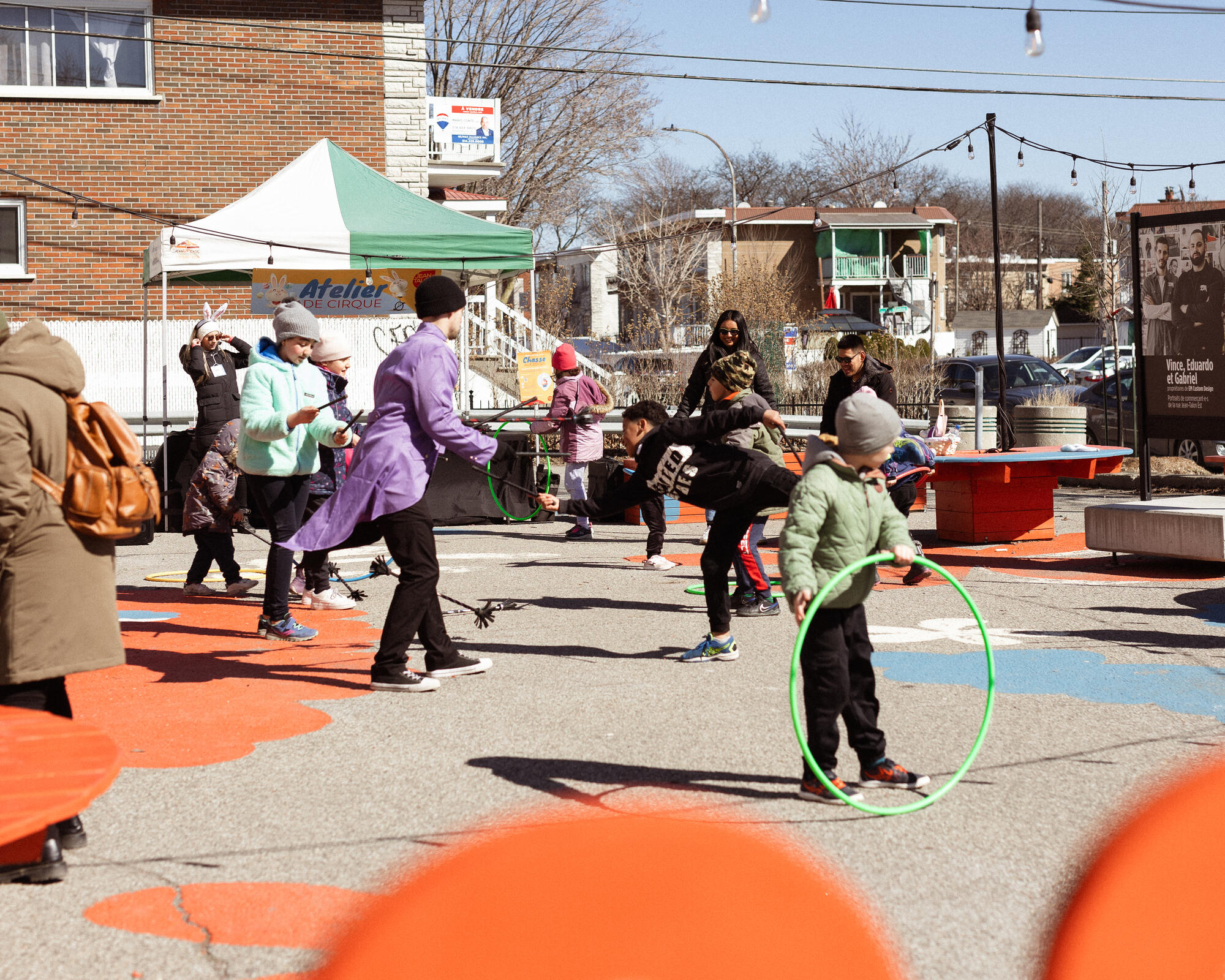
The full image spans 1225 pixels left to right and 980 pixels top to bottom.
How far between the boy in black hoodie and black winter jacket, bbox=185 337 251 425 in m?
4.79

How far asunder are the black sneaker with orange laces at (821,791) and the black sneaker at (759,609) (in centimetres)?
380

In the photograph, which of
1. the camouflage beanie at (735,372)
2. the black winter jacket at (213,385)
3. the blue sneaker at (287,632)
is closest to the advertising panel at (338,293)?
the black winter jacket at (213,385)

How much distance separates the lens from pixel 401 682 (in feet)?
21.6

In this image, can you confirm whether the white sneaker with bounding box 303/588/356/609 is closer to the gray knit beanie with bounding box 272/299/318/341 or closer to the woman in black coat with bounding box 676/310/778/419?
the gray knit beanie with bounding box 272/299/318/341

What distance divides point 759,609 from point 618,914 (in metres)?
7.44

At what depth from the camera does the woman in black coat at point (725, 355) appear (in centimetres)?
931

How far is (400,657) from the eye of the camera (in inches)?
259

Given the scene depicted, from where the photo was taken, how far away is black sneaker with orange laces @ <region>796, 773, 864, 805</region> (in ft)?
15.5

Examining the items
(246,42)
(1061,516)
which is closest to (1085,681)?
(1061,516)

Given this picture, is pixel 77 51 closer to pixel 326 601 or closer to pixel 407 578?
pixel 326 601

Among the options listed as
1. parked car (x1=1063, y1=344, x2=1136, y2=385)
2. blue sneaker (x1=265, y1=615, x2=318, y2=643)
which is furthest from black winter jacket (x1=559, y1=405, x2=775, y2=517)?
parked car (x1=1063, y1=344, x2=1136, y2=385)

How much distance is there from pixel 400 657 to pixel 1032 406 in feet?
45.6

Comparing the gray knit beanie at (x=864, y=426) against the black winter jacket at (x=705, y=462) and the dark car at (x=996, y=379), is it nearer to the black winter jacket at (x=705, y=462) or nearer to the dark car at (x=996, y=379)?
the black winter jacket at (x=705, y=462)

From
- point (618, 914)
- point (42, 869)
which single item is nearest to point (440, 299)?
point (42, 869)
